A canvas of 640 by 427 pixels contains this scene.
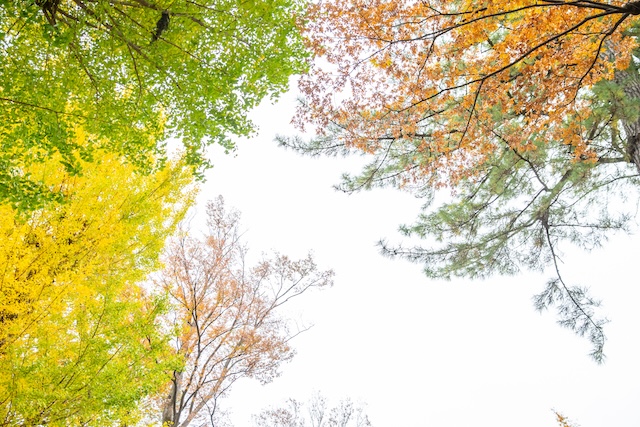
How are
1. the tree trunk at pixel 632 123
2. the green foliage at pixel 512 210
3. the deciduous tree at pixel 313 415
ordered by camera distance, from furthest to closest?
the deciduous tree at pixel 313 415 < the green foliage at pixel 512 210 < the tree trunk at pixel 632 123

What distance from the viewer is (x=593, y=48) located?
10.2ft

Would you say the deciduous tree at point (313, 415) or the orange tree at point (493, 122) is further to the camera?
the deciduous tree at point (313, 415)

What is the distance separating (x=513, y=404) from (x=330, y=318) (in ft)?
64.4

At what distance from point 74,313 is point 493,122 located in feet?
14.6

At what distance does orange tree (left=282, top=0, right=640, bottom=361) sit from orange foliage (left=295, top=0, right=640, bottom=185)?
0.01 metres

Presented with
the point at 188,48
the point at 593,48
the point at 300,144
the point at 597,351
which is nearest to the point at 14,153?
the point at 188,48

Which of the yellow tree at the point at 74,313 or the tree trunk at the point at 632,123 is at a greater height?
the tree trunk at the point at 632,123

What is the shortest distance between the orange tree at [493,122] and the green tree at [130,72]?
82cm

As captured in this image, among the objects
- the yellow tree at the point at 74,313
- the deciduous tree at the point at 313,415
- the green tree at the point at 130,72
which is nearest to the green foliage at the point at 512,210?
the green tree at the point at 130,72

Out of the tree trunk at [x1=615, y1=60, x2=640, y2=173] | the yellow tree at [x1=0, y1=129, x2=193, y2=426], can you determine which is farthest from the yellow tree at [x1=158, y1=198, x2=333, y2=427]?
the tree trunk at [x1=615, y1=60, x2=640, y2=173]

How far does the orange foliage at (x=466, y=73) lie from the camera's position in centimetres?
302

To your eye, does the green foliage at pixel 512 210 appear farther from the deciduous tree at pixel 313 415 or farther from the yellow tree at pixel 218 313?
the deciduous tree at pixel 313 415

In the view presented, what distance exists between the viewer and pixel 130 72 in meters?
3.32

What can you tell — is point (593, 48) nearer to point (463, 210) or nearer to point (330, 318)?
point (463, 210)
